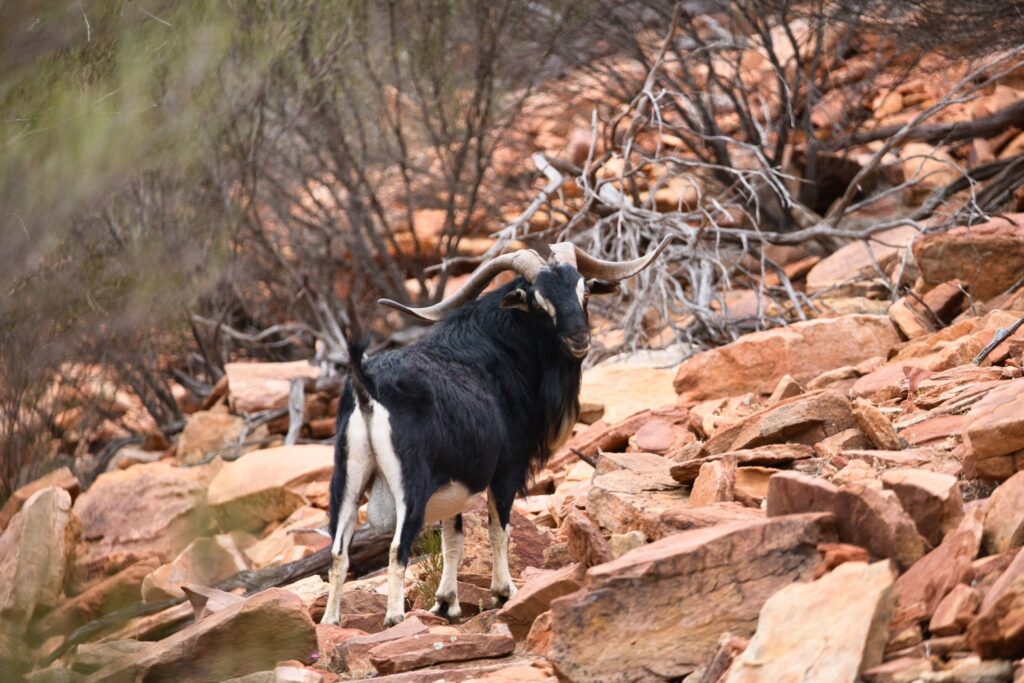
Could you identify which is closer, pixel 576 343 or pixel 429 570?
pixel 576 343

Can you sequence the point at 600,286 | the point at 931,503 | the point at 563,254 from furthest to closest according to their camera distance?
the point at 600,286 < the point at 563,254 < the point at 931,503

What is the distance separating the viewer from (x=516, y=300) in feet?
24.8

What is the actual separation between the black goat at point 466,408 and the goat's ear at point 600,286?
15 mm

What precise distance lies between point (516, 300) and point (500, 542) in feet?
4.71

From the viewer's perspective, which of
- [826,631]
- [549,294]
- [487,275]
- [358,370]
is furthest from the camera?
[487,275]

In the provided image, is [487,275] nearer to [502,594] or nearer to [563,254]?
[563,254]

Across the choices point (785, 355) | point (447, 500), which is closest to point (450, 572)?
point (447, 500)

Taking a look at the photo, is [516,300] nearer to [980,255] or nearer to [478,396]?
[478,396]

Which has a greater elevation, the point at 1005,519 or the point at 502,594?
the point at 1005,519

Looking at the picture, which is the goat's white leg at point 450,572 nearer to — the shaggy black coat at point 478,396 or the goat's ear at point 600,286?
the shaggy black coat at point 478,396

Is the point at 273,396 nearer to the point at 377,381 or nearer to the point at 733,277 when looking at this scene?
the point at 733,277

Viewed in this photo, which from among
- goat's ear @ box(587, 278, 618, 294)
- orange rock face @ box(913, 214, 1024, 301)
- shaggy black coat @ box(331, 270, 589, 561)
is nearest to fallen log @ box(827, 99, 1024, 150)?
orange rock face @ box(913, 214, 1024, 301)

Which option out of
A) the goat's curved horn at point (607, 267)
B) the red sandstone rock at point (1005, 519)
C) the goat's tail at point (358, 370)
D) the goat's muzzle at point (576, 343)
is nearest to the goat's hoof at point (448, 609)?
the goat's tail at point (358, 370)

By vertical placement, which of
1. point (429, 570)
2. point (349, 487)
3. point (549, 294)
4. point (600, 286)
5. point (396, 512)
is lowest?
point (429, 570)
